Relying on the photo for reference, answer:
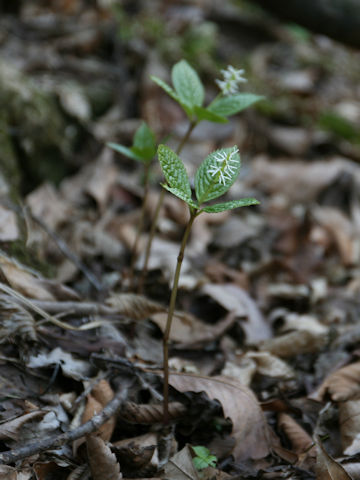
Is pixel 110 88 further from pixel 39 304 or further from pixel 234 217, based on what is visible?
pixel 39 304

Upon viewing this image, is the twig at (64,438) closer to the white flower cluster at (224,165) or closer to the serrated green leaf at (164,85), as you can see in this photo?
the white flower cluster at (224,165)

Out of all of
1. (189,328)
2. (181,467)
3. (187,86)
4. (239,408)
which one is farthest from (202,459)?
(187,86)

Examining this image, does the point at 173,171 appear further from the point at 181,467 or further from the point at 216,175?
the point at 181,467

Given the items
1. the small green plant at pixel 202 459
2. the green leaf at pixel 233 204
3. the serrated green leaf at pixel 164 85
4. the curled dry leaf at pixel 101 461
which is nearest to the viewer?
the green leaf at pixel 233 204

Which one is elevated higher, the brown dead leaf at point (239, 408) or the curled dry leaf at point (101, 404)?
the brown dead leaf at point (239, 408)

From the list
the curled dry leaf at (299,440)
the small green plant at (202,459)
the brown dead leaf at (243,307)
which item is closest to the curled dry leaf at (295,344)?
the brown dead leaf at (243,307)

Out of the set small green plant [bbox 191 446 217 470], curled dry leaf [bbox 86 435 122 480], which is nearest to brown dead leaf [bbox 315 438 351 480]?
small green plant [bbox 191 446 217 470]
